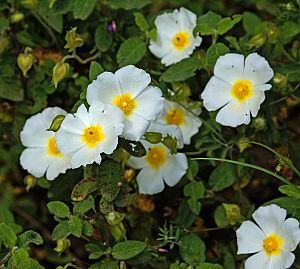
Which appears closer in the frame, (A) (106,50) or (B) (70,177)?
(B) (70,177)

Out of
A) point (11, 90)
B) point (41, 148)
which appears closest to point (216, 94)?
point (41, 148)

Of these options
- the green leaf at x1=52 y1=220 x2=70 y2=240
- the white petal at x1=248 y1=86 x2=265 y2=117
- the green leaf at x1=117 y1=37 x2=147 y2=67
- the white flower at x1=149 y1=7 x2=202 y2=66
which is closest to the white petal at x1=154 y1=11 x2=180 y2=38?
the white flower at x1=149 y1=7 x2=202 y2=66

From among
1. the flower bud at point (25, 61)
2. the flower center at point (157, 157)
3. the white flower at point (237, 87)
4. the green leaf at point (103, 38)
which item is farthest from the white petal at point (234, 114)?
the flower bud at point (25, 61)

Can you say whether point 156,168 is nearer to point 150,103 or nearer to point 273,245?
point 150,103

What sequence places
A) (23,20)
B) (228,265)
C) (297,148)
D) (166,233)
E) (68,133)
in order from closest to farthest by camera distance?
(68,133) < (166,233) < (228,265) < (297,148) < (23,20)

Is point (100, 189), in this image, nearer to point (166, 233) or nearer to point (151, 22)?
point (166, 233)

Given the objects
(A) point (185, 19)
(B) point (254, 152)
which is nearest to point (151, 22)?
(A) point (185, 19)

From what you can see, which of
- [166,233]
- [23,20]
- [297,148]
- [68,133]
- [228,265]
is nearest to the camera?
[68,133]
